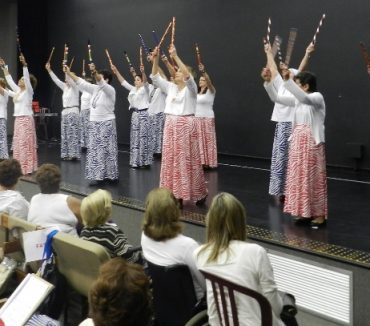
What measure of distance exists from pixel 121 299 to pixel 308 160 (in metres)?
2.92

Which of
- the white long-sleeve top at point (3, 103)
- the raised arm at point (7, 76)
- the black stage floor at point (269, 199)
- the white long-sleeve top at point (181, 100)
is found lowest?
the black stage floor at point (269, 199)

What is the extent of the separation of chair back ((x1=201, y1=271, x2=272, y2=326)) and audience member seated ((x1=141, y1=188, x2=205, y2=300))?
1.14 feet

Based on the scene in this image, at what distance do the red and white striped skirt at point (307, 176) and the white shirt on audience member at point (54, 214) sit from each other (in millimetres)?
1806

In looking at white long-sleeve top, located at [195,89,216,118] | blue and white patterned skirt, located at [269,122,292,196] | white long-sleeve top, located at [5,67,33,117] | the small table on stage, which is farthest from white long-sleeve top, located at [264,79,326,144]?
the small table on stage

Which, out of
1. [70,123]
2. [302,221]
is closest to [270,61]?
[302,221]

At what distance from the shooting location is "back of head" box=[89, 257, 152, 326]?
4.67ft

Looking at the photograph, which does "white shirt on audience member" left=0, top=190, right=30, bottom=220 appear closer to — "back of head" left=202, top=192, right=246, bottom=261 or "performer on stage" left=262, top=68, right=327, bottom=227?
"back of head" left=202, top=192, right=246, bottom=261

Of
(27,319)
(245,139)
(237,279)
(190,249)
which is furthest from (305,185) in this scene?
(245,139)

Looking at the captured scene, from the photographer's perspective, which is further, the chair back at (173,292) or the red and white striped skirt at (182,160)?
the red and white striped skirt at (182,160)

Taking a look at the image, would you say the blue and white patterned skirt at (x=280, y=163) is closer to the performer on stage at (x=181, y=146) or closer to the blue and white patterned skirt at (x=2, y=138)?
the performer on stage at (x=181, y=146)

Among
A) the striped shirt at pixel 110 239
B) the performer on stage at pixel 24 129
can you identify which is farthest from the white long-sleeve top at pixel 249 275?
the performer on stage at pixel 24 129

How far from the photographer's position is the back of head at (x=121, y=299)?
1.42 metres

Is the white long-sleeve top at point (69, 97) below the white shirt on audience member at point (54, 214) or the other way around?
the other way around

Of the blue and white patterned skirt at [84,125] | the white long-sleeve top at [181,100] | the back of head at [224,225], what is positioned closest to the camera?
the back of head at [224,225]
